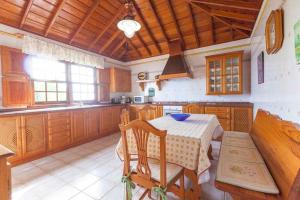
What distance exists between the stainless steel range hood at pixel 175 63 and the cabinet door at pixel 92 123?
225cm

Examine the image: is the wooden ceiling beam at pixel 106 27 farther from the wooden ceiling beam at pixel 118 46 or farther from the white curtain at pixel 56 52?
the wooden ceiling beam at pixel 118 46

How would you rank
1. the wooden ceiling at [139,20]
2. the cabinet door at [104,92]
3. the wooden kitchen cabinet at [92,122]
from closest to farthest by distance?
1. the wooden ceiling at [139,20]
2. the wooden kitchen cabinet at [92,122]
3. the cabinet door at [104,92]

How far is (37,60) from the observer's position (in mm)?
3100

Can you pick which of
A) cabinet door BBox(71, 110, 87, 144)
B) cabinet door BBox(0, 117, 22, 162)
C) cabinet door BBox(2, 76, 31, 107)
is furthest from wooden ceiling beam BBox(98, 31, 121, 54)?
cabinet door BBox(0, 117, 22, 162)

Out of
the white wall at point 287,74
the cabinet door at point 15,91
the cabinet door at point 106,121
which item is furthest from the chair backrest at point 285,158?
the cabinet door at point 15,91

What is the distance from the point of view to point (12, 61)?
2602 millimetres

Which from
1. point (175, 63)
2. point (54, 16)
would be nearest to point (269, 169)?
point (175, 63)

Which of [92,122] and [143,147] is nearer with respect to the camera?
[143,147]

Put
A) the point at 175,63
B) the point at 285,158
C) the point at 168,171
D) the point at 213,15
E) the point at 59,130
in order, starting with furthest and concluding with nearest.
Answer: the point at 175,63 < the point at 213,15 < the point at 59,130 < the point at 168,171 < the point at 285,158

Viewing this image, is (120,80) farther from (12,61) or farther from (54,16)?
(12,61)

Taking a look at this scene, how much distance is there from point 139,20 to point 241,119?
360 centimetres

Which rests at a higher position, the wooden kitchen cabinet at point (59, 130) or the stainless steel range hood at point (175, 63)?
the stainless steel range hood at point (175, 63)

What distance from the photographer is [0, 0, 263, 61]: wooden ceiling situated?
2.67m

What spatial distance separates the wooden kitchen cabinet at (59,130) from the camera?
2.83 meters
